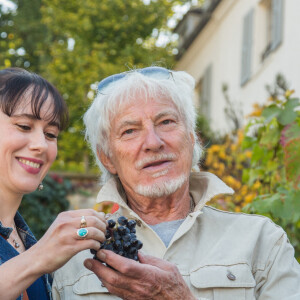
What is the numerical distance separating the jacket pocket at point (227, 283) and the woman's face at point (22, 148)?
0.94m

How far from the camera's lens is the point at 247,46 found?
13.7 meters

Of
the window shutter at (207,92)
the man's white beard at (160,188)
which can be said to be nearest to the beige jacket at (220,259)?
the man's white beard at (160,188)

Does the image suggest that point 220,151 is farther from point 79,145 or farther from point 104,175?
point 79,145

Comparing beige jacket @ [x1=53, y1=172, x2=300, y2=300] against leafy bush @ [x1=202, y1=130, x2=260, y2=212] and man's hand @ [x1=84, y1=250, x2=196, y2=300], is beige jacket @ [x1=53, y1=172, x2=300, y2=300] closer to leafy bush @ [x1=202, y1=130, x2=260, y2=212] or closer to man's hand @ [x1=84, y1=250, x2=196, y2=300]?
man's hand @ [x1=84, y1=250, x2=196, y2=300]

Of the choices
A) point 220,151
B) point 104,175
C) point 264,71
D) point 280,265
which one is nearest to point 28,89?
point 104,175

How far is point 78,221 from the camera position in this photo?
7.79ft

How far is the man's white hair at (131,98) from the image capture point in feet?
11.5

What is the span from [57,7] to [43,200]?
899cm

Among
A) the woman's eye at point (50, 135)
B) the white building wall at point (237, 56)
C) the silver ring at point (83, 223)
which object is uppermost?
the silver ring at point (83, 223)

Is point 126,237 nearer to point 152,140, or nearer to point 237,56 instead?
point 152,140

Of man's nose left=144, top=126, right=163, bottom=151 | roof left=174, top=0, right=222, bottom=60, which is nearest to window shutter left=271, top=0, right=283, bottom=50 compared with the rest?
roof left=174, top=0, right=222, bottom=60

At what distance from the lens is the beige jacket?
3002 mm

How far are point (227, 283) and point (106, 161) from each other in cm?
106

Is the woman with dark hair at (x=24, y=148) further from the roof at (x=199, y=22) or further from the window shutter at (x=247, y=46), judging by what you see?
the roof at (x=199, y=22)
